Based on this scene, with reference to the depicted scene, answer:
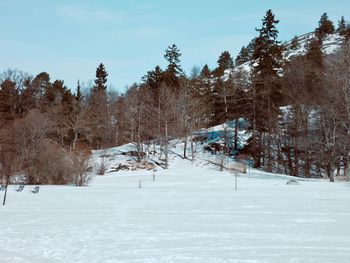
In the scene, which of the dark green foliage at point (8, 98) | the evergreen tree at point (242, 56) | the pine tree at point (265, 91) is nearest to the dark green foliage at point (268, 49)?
the pine tree at point (265, 91)

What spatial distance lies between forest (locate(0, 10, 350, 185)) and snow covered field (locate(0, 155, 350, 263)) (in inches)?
466

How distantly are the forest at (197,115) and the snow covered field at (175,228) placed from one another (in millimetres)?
11839

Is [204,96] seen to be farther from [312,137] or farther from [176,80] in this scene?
[312,137]

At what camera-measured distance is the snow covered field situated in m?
9.73

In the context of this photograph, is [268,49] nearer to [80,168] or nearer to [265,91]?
[265,91]

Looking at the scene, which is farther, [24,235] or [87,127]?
[87,127]

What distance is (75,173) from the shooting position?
108 ft

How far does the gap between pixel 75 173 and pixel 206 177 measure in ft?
40.0

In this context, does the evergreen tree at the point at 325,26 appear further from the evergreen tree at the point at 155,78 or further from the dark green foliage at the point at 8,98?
the dark green foliage at the point at 8,98

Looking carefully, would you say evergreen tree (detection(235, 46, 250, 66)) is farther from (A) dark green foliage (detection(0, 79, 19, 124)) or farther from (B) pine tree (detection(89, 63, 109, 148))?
(A) dark green foliage (detection(0, 79, 19, 124))

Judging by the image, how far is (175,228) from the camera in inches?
523

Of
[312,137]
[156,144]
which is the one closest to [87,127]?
[156,144]

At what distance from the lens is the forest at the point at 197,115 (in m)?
34.3

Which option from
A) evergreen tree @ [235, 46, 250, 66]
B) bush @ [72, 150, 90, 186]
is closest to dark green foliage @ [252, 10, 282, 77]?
bush @ [72, 150, 90, 186]
